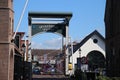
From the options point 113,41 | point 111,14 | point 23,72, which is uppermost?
point 111,14

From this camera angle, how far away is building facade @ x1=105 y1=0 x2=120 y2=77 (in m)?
55.9

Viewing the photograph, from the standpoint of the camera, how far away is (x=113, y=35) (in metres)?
58.6

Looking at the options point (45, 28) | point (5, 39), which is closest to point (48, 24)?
point (45, 28)

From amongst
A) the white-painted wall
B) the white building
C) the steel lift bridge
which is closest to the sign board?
the steel lift bridge

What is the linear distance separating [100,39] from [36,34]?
3878 centimetres

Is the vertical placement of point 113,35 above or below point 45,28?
below

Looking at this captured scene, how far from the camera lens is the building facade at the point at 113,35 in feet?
183

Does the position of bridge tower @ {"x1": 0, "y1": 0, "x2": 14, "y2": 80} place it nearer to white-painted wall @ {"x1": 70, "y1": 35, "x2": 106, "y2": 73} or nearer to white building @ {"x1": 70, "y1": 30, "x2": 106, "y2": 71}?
white building @ {"x1": 70, "y1": 30, "x2": 106, "y2": 71}

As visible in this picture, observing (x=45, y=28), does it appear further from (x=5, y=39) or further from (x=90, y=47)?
(x=90, y=47)

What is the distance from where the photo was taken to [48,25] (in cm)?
7319

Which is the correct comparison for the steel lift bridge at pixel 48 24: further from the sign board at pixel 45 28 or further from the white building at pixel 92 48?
the white building at pixel 92 48

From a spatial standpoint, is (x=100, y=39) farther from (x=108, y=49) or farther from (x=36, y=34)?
(x=108, y=49)

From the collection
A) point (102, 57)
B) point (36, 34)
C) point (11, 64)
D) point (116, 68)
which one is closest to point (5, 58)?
point (11, 64)

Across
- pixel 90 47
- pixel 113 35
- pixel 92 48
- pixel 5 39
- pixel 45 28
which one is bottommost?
pixel 5 39
